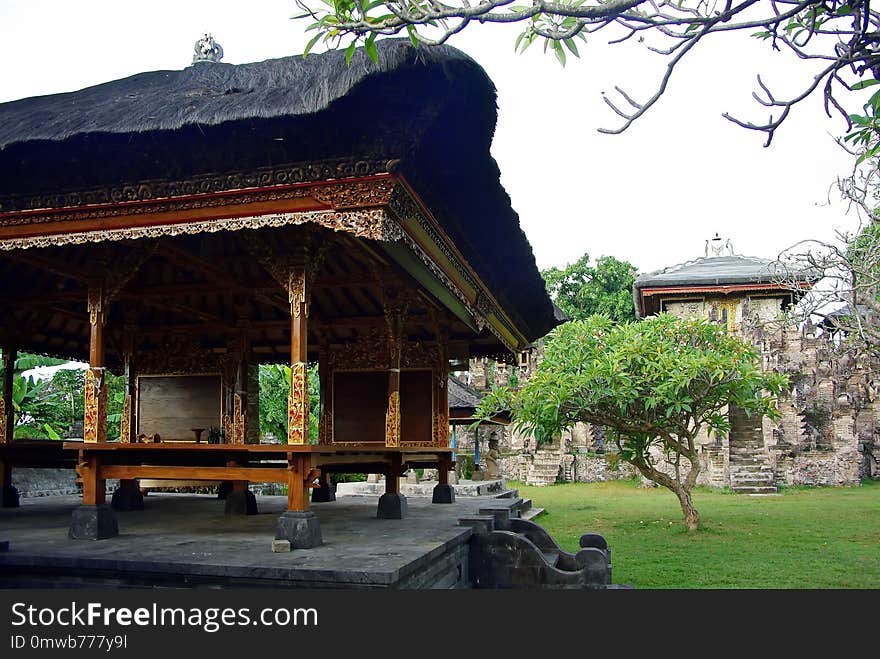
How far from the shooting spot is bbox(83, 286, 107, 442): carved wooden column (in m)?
6.58

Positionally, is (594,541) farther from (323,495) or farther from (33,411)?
(33,411)

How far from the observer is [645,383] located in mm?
12992

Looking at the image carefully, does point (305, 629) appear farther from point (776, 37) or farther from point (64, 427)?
point (64, 427)

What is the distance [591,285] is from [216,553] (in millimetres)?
35922

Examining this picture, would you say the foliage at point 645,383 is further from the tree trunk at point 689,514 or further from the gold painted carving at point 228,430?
the gold painted carving at point 228,430

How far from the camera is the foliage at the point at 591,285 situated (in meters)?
38.8

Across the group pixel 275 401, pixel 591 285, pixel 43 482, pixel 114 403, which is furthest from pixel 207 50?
pixel 591 285

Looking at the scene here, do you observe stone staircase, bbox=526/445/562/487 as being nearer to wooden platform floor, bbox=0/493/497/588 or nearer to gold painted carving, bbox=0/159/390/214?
wooden platform floor, bbox=0/493/497/588

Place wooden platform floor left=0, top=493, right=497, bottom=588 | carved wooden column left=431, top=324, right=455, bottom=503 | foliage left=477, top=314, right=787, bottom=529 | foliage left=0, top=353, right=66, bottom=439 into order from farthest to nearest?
foliage left=0, top=353, right=66, bottom=439 < foliage left=477, top=314, right=787, bottom=529 < carved wooden column left=431, top=324, right=455, bottom=503 < wooden platform floor left=0, top=493, right=497, bottom=588

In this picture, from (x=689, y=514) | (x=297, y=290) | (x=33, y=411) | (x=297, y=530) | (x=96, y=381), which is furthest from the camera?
(x=33, y=411)

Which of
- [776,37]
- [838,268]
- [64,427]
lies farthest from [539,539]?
[64,427]

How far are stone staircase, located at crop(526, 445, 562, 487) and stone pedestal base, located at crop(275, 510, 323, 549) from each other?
66.7 ft

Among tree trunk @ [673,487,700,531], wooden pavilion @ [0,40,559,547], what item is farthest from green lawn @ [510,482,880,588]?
wooden pavilion @ [0,40,559,547]

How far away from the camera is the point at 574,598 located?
478 centimetres
